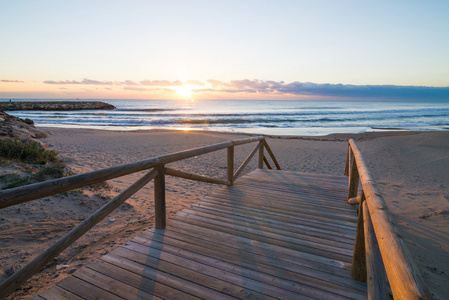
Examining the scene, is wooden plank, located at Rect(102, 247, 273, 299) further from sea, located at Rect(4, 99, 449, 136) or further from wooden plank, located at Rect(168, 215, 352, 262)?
sea, located at Rect(4, 99, 449, 136)

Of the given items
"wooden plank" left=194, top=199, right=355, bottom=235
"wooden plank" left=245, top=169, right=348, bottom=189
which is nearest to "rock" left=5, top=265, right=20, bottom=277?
"wooden plank" left=194, top=199, right=355, bottom=235

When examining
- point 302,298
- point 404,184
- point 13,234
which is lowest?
point 404,184

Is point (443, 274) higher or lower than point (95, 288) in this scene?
lower

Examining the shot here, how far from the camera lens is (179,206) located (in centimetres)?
573

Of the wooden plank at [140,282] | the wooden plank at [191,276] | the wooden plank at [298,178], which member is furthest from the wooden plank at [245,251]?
the wooden plank at [298,178]

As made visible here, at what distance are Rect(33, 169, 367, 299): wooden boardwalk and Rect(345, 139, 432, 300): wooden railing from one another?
44cm

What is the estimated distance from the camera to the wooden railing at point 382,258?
90cm

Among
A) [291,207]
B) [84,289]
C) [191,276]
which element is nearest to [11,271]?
[84,289]

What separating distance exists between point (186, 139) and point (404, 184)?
11.9 m

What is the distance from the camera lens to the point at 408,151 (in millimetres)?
12883

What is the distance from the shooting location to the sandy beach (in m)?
3.32

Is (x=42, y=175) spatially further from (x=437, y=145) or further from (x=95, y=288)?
(x=437, y=145)

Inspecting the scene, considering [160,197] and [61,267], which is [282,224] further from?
[61,267]

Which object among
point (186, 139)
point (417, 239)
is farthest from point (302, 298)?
point (186, 139)
